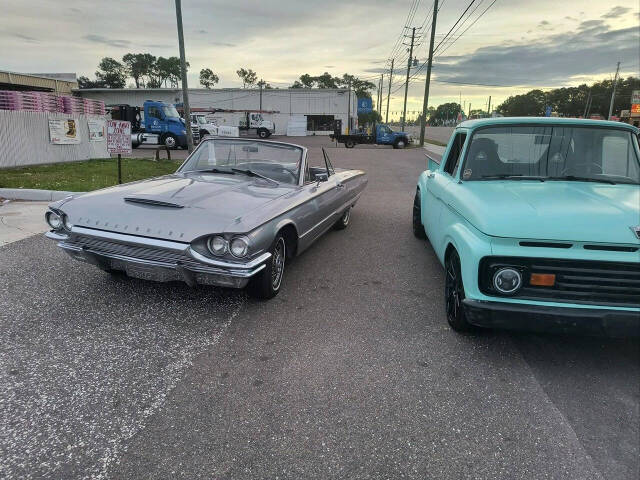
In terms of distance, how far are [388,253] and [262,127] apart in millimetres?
38461

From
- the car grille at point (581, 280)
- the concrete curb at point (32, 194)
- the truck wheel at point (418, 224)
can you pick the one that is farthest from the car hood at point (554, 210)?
the concrete curb at point (32, 194)

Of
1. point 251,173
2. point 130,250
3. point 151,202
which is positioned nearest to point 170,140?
point 251,173

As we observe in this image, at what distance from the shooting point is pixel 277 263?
4023 millimetres

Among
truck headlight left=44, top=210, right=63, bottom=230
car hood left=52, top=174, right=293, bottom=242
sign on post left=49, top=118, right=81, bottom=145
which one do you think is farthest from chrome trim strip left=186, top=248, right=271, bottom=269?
sign on post left=49, top=118, right=81, bottom=145

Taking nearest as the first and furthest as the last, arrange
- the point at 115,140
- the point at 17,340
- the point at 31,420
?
the point at 31,420
the point at 17,340
the point at 115,140

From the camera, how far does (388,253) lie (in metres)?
5.64

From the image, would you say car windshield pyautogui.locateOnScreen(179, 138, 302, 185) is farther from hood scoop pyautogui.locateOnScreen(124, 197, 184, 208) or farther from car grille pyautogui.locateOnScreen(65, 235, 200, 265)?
car grille pyautogui.locateOnScreen(65, 235, 200, 265)

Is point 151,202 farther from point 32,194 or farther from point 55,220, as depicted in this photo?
point 32,194

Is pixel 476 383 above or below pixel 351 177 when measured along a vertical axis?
below

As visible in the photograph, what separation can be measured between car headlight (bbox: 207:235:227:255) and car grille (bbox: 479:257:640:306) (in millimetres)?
1882

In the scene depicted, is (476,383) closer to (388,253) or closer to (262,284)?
(262,284)

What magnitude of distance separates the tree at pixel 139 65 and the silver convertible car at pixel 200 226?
4490 inches

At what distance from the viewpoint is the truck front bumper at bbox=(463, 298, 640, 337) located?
261cm

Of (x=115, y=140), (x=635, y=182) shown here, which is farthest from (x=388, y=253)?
(x=115, y=140)
